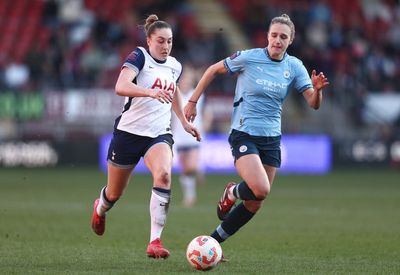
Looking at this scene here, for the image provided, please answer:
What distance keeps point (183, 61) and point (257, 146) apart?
58.8 feet

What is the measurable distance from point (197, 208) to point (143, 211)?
109 centimetres

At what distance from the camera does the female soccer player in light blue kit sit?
973 cm

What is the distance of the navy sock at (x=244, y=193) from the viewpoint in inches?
379

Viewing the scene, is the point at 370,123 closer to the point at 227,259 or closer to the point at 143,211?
the point at 143,211

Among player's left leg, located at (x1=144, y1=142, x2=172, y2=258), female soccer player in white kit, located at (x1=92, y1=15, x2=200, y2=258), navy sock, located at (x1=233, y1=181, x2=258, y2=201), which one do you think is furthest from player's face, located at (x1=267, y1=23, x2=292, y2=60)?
player's left leg, located at (x1=144, y1=142, x2=172, y2=258)

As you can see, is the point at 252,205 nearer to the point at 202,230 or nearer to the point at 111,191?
the point at 111,191

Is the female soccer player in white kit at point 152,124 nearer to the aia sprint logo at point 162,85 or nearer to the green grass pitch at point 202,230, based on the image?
the aia sprint logo at point 162,85

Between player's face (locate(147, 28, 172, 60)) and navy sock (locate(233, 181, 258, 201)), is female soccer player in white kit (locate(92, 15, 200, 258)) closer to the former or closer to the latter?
player's face (locate(147, 28, 172, 60))

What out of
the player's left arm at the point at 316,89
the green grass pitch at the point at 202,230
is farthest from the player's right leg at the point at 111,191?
the player's left arm at the point at 316,89

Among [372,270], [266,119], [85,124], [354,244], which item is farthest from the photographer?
[85,124]

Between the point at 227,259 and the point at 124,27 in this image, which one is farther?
the point at 124,27

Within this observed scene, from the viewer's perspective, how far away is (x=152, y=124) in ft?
32.6

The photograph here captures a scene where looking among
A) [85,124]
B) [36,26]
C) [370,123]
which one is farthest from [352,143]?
[36,26]

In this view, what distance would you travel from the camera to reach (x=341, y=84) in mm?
28297
